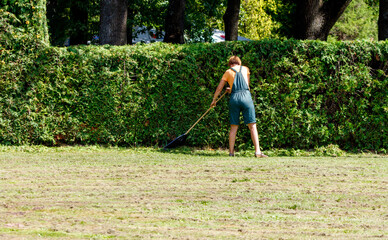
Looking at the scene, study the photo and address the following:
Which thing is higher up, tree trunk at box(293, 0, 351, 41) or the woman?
tree trunk at box(293, 0, 351, 41)

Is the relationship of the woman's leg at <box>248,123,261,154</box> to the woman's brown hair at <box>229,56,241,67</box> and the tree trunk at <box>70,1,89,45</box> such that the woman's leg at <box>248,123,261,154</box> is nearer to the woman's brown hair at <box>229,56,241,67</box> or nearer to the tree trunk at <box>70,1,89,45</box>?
the woman's brown hair at <box>229,56,241,67</box>

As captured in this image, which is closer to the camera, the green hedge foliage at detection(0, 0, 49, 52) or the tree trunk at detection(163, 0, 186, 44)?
the green hedge foliage at detection(0, 0, 49, 52)

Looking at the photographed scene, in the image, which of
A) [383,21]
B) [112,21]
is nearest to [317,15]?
[383,21]

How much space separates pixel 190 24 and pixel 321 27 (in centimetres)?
860

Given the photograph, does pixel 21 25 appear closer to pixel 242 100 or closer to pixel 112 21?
pixel 112 21

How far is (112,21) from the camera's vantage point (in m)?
13.6

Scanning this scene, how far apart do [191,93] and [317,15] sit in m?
4.75

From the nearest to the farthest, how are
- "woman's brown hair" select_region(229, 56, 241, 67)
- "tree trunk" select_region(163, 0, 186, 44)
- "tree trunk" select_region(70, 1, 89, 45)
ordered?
"woman's brown hair" select_region(229, 56, 241, 67), "tree trunk" select_region(163, 0, 186, 44), "tree trunk" select_region(70, 1, 89, 45)

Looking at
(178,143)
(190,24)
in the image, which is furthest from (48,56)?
(190,24)

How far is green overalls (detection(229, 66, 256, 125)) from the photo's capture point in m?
9.95

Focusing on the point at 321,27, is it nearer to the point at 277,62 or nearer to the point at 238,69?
the point at 277,62

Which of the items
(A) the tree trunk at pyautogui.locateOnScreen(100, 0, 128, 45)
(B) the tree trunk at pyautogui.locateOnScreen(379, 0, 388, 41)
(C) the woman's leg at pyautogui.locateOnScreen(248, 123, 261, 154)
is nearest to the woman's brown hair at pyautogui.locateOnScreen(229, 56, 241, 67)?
(C) the woman's leg at pyautogui.locateOnScreen(248, 123, 261, 154)

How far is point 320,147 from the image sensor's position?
10.8 m

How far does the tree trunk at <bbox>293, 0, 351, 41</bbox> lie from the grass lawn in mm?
4784
